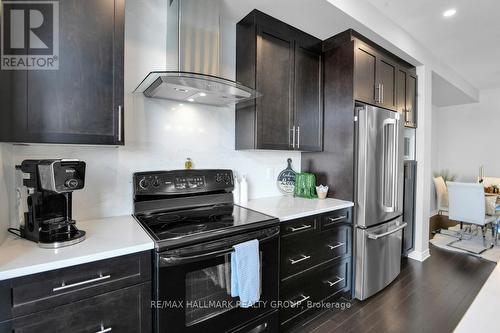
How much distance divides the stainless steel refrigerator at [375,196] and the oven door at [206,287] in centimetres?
105

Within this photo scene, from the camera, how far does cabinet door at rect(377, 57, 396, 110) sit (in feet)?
8.52

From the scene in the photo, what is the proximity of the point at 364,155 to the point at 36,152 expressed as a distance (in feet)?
8.03

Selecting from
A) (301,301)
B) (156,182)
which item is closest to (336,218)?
(301,301)

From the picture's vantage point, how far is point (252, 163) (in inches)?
96.6

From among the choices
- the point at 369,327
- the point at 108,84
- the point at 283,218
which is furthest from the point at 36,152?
the point at 369,327

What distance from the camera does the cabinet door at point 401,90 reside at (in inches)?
113

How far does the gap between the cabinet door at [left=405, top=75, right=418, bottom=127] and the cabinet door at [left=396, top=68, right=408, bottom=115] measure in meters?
0.09

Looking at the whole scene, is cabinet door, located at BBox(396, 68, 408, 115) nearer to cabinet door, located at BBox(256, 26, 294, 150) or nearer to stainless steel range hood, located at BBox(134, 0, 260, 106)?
cabinet door, located at BBox(256, 26, 294, 150)

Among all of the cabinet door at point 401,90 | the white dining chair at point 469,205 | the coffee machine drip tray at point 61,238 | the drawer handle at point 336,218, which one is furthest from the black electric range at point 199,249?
the white dining chair at point 469,205

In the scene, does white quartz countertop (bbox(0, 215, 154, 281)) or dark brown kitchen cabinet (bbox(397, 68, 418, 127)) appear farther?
dark brown kitchen cabinet (bbox(397, 68, 418, 127))

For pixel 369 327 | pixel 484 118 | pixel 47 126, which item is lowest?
pixel 369 327

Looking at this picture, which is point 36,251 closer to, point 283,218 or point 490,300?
point 283,218

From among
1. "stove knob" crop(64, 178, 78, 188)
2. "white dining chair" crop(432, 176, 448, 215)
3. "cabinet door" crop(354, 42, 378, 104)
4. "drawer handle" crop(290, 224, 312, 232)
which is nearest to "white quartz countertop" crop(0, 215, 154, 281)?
"stove knob" crop(64, 178, 78, 188)

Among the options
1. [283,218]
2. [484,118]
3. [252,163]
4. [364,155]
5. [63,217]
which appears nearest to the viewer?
[63,217]
